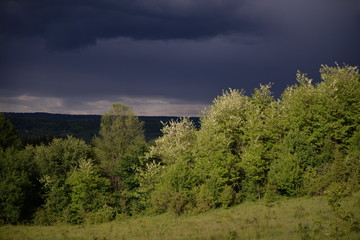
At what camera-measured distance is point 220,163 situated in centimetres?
4431

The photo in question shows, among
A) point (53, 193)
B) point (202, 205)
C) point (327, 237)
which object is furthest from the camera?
point (53, 193)

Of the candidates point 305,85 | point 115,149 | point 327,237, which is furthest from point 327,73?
point 115,149

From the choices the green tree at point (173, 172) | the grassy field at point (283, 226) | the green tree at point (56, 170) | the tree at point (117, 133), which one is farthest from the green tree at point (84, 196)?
the grassy field at point (283, 226)

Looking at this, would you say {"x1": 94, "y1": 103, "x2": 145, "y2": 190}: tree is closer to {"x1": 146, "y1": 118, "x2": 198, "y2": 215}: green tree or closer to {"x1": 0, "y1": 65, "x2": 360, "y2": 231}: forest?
{"x1": 0, "y1": 65, "x2": 360, "y2": 231}: forest

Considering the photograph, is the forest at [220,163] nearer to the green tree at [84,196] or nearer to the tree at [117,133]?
the green tree at [84,196]

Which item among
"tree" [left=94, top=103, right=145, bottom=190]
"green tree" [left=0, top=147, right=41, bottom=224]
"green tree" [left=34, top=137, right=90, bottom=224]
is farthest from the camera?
"tree" [left=94, top=103, right=145, bottom=190]

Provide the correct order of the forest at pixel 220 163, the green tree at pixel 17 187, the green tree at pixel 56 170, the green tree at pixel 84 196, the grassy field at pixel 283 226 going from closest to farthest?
the grassy field at pixel 283 226 → the forest at pixel 220 163 → the green tree at pixel 17 187 → the green tree at pixel 84 196 → the green tree at pixel 56 170

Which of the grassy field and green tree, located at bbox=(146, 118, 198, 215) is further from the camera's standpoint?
green tree, located at bbox=(146, 118, 198, 215)

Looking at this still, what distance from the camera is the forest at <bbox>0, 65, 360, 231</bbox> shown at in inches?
1583

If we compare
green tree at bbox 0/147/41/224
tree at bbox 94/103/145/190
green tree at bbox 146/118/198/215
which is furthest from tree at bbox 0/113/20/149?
green tree at bbox 146/118/198/215

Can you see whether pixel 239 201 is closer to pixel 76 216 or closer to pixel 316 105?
pixel 316 105

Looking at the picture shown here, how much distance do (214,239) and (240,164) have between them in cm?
2338

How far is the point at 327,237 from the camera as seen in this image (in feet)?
57.7

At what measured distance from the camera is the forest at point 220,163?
40.2m
